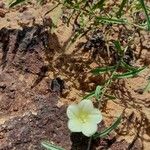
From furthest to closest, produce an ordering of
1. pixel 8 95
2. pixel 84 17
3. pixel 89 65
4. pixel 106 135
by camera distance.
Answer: pixel 84 17, pixel 89 65, pixel 8 95, pixel 106 135

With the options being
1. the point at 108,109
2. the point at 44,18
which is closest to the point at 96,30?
the point at 44,18

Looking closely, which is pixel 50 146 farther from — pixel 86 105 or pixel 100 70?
pixel 100 70

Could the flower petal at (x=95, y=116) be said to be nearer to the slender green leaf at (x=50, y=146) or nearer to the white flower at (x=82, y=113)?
the white flower at (x=82, y=113)

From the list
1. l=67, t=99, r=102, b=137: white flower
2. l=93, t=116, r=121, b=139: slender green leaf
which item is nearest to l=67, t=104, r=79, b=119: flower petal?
l=67, t=99, r=102, b=137: white flower

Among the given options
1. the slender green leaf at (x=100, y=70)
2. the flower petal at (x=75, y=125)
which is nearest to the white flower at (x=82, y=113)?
the flower petal at (x=75, y=125)

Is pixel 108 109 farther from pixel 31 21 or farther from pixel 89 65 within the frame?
pixel 31 21

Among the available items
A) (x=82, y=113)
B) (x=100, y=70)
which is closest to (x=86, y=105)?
(x=82, y=113)

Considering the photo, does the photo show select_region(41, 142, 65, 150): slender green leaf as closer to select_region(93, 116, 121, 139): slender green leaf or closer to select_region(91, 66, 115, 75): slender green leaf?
select_region(93, 116, 121, 139): slender green leaf
